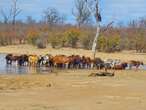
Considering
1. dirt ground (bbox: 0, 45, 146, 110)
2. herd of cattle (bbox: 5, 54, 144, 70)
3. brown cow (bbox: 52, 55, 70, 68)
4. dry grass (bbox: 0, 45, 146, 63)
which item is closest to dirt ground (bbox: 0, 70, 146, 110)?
dirt ground (bbox: 0, 45, 146, 110)

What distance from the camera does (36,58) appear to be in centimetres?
4278

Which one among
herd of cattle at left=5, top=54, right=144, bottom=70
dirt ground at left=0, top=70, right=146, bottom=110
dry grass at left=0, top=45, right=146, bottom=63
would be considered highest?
dry grass at left=0, top=45, right=146, bottom=63

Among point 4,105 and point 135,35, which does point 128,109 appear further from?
point 135,35

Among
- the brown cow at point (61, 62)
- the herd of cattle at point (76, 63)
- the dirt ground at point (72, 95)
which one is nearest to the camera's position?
the dirt ground at point (72, 95)

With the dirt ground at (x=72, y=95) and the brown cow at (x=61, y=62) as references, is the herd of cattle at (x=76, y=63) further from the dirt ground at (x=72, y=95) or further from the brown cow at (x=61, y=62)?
the dirt ground at (x=72, y=95)

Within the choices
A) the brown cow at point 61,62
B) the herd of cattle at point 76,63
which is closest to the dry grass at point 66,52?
the herd of cattle at point 76,63

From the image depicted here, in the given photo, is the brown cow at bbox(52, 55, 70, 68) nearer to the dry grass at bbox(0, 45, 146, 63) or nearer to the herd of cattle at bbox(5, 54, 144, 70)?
the herd of cattle at bbox(5, 54, 144, 70)

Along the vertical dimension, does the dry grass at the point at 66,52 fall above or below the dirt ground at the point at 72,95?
above

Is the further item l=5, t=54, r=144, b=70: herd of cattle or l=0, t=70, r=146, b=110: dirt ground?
l=5, t=54, r=144, b=70: herd of cattle

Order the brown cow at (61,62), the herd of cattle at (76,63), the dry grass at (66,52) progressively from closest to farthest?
1. the herd of cattle at (76,63)
2. the brown cow at (61,62)
3. the dry grass at (66,52)

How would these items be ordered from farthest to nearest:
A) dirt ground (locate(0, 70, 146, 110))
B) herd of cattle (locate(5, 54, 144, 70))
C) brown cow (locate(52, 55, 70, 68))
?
brown cow (locate(52, 55, 70, 68)) < herd of cattle (locate(5, 54, 144, 70)) < dirt ground (locate(0, 70, 146, 110))

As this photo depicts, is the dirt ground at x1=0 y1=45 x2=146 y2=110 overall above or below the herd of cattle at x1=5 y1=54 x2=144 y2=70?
below

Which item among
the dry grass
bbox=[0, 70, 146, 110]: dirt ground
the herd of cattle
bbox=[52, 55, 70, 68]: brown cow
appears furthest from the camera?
the dry grass

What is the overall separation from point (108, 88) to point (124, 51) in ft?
158
